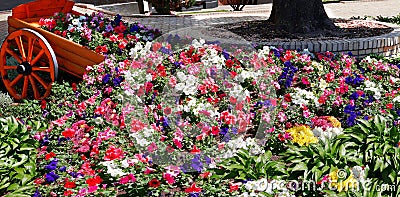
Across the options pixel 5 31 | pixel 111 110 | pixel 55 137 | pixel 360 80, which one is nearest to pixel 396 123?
pixel 360 80

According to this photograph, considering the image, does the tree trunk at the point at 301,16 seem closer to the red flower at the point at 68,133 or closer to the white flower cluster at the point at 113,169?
the red flower at the point at 68,133

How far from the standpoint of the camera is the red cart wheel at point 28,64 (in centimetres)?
604

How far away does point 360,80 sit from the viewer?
543cm

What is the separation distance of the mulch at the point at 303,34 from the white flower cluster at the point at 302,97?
1.71 metres

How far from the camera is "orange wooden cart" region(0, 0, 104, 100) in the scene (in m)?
5.96

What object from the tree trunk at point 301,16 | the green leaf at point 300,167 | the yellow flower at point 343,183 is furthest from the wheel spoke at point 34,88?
the yellow flower at point 343,183

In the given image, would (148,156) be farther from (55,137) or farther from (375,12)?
(375,12)

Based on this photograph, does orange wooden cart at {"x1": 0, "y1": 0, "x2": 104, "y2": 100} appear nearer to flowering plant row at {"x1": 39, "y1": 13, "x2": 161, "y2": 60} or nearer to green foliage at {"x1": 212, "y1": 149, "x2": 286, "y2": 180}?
flowering plant row at {"x1": 39, "y1": 13, "x2": 161, "y2": 60}

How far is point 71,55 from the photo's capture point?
6004 mm

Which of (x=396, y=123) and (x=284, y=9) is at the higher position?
(x=284, y=9)

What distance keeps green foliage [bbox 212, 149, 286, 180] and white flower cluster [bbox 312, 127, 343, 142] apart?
49 centimetres

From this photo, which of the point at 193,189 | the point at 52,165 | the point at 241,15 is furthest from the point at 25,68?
the point at 241,15

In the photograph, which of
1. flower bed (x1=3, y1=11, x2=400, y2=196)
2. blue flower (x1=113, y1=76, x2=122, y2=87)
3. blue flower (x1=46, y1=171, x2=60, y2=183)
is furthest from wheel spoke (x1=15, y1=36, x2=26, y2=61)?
blue flower (x1=46, y1=171, x2=60, y2=183)

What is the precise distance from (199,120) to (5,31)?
777 centimetres
